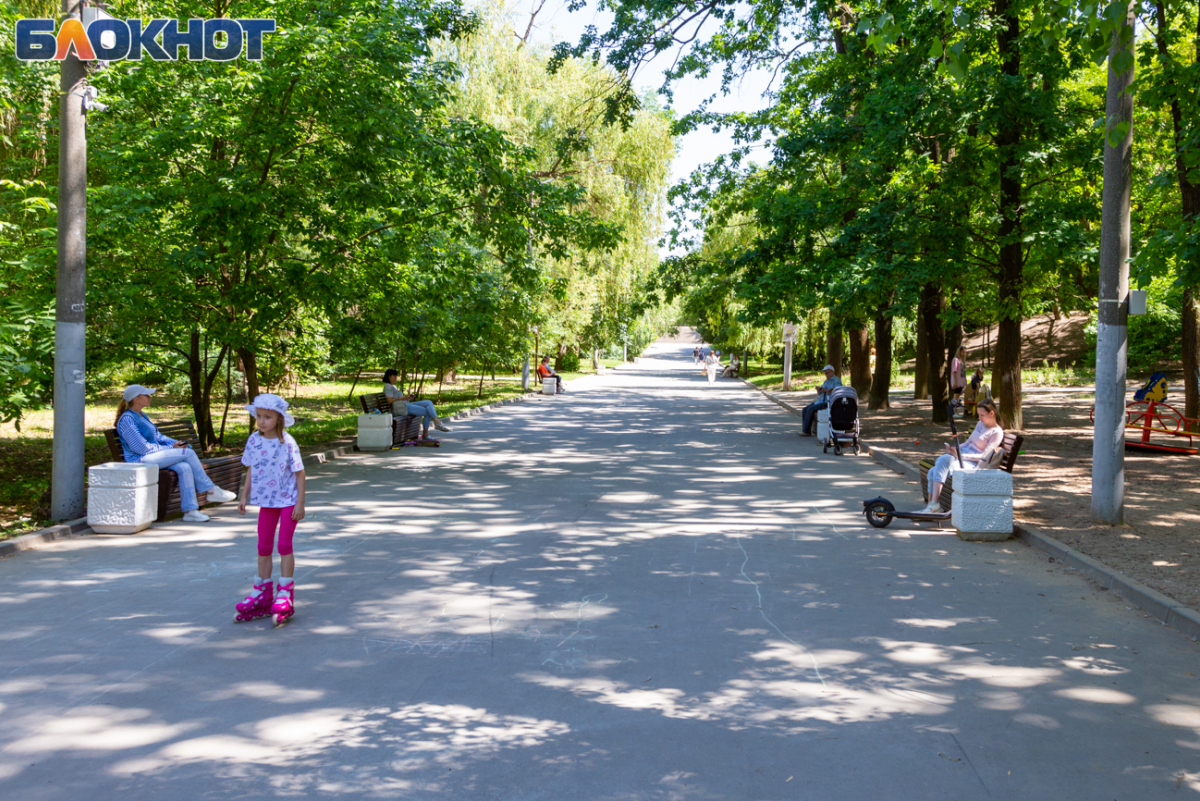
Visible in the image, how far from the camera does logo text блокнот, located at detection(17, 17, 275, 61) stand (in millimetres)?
11453

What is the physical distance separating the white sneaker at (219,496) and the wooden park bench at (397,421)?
5.68 meters

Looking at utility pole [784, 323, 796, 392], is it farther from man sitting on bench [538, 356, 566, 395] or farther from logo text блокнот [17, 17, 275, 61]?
logo text блокнот [17, 17, 275, 61]

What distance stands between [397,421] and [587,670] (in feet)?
39.2

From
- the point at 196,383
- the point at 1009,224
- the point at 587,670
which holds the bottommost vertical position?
the point at 587,670

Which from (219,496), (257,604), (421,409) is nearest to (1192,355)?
(421,409)

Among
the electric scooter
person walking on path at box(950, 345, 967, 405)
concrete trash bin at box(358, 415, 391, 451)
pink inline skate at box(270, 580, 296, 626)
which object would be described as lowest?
pink inline skate at box(270, 580, 296, 626)

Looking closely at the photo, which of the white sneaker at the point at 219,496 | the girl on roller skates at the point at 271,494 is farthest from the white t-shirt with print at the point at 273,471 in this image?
the white sneaker at the point at 219,496

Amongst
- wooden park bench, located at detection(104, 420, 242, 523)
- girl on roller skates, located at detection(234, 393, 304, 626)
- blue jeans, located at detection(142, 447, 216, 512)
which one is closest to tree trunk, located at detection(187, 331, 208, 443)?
wooden park bench, located at detection(104, 420, 242, 523)

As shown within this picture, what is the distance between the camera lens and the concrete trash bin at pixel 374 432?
15.8 metres

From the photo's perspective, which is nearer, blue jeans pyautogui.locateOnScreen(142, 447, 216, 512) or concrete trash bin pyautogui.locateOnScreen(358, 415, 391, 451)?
blue jeans pyautogui.locateOnScreen(142, 447, 216, 512)

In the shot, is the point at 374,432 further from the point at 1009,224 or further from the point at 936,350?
the point at 936,350

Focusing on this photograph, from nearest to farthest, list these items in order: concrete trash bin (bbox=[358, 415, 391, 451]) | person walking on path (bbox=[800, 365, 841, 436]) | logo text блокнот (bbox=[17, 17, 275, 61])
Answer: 1. logo text блокнот (bbox=[17, 17, 275, 61])
2. concrete trash bin (bbox=[358, 415, 391, 451])
3. person walking on path (bbox=[800, 365, 841, 436])

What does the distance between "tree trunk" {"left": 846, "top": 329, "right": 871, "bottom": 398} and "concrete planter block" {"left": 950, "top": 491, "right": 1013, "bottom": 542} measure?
17902 mm

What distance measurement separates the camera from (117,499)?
343 inches
